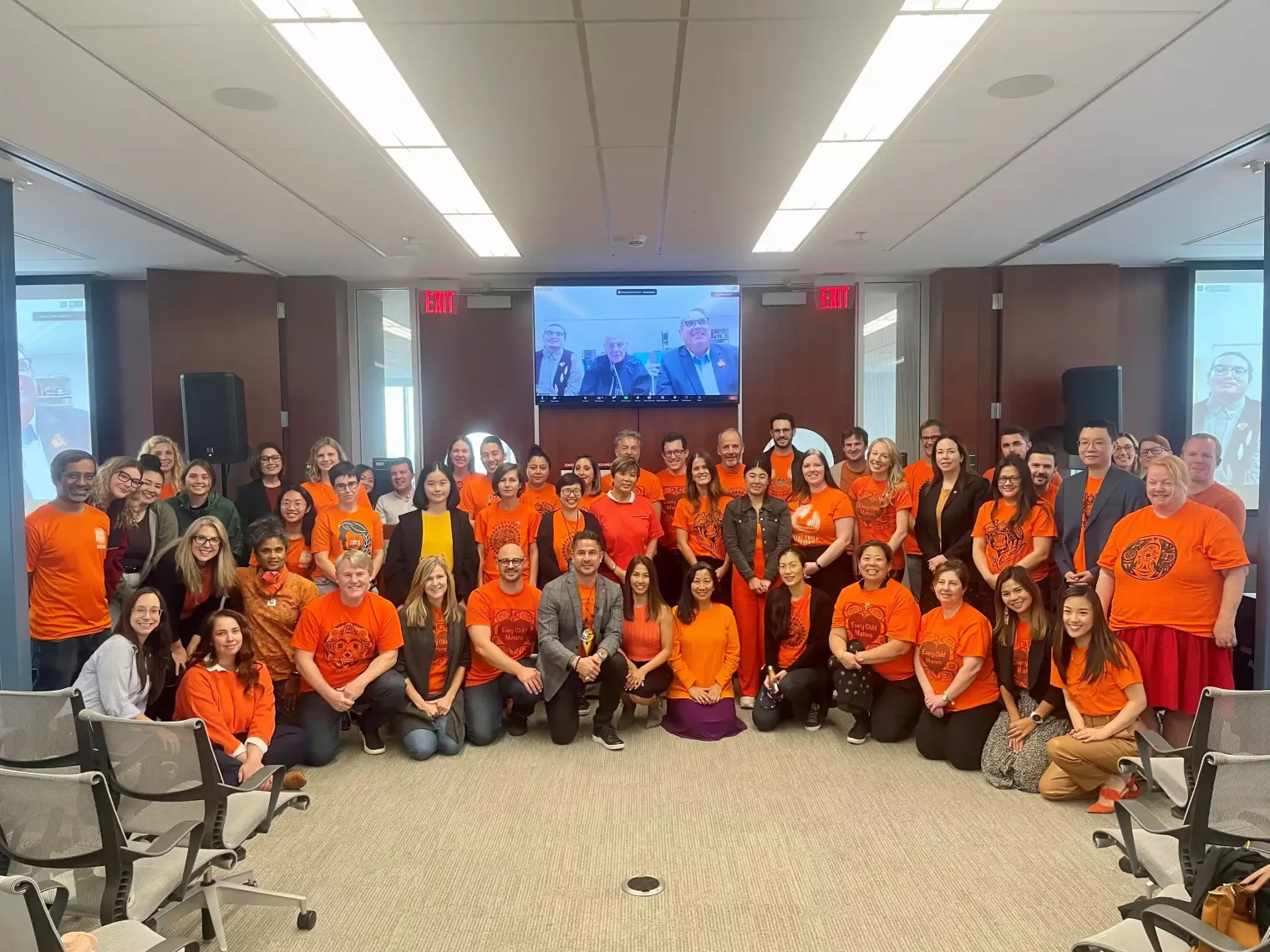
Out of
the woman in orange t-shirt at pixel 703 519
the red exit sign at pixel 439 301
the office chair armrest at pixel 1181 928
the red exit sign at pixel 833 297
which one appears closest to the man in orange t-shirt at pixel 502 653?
the woman in orange t-shirt at pixel 703 519

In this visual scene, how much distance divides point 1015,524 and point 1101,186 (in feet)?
6.45

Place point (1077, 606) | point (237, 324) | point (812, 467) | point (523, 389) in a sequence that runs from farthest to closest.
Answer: point (523, 389), point (237, 324), point (812, 467), point (1077, 606)

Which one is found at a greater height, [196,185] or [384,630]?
[196,185]

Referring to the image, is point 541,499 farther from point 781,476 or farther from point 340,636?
point 340,636

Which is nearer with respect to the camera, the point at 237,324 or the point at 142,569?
the point at 142,569

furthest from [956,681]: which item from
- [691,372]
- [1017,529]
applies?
[691,372]

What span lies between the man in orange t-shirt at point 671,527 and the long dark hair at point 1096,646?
2.40 meters

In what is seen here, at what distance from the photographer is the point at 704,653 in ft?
14.8

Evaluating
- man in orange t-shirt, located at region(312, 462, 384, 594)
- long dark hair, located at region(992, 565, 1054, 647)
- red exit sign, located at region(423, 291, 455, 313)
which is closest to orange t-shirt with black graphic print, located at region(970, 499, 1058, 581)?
long dark hair, located at region(992, 565, 1054, 647)

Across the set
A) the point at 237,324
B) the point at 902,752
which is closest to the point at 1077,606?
the point at 902,752

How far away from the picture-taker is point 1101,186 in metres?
4.60

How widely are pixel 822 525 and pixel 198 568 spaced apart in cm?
342

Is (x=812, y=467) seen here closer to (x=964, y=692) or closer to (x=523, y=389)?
(x=964, y=692)

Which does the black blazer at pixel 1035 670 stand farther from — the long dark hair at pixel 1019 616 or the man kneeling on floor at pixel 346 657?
the man kneeling on floor at pixel 346 657
